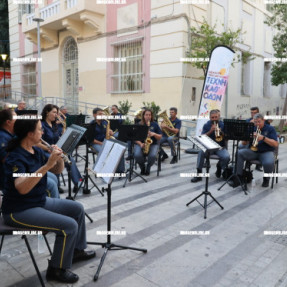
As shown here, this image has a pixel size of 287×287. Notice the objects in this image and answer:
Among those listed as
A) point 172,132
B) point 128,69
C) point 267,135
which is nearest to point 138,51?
point 128,69

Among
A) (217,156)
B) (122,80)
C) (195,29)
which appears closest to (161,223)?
(217,156)

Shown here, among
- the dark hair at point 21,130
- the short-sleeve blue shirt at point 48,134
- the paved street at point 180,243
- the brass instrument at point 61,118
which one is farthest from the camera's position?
the brass instrument at point 61,118

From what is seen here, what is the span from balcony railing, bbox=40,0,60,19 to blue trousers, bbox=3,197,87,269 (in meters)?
14.9

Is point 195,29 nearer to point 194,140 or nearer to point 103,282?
point 194,140

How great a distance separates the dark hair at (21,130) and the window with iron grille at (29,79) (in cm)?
1790

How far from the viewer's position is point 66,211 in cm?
325

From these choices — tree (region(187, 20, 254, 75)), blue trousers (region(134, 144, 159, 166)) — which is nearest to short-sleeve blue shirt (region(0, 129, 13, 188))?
blue trousers (region(134, 144, 159, 166))

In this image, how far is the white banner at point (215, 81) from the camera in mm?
9547

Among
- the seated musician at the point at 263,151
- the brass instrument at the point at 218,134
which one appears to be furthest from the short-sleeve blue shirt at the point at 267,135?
the brass instrument at the point at 218,134

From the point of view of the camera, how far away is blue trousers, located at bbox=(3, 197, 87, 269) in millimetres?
2861

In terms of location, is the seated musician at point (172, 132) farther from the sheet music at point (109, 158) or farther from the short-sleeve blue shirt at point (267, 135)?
the sheet music at point (109, 158)

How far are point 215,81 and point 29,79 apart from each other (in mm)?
14601

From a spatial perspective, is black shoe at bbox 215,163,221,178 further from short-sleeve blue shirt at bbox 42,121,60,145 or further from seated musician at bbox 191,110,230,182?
short-sleeve blue shirt at bbox 42,121,60,145

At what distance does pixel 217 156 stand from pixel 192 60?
5.92 m
